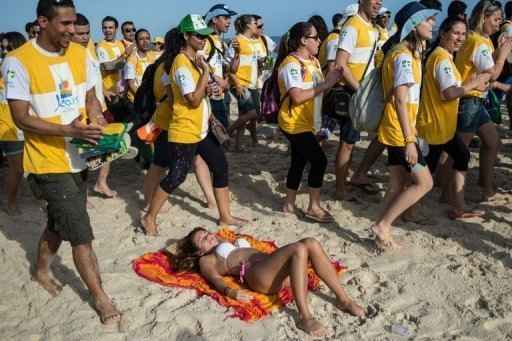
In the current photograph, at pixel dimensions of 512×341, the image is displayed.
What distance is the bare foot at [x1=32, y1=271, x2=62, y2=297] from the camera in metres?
3.92

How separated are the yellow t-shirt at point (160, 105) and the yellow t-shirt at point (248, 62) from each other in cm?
283

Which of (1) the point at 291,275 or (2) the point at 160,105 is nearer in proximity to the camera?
(1) the point at 291,275

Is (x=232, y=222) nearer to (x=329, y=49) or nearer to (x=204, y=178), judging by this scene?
(x=204, y=178)

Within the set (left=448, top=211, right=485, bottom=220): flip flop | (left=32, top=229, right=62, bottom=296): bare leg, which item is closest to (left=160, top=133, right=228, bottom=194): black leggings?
(left=32, top=229, right=62, bottom=296): bare leg

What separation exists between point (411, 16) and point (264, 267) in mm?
2209

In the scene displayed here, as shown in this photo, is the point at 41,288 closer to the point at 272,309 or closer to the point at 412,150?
the point at 272,309

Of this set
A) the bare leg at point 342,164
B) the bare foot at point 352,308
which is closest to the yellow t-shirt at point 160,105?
the bare leg at point 342,164

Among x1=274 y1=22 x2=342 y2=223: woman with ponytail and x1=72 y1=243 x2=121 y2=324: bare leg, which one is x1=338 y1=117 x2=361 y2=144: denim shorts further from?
x1=72 y1=243 x2=121 y2=324: bare leg

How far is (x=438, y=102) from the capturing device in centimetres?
447

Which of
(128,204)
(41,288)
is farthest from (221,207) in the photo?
(41,288)

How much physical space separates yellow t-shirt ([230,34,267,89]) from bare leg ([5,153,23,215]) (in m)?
3.40

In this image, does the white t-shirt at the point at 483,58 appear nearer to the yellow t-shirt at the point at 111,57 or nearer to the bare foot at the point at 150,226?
the bare foot at the point at 150,226

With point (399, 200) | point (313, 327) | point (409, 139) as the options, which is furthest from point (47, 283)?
point (409, 139)

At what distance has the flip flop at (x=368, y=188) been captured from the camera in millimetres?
5854
